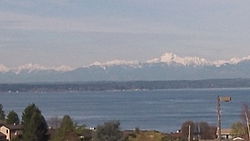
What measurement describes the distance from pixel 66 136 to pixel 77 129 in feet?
11.3

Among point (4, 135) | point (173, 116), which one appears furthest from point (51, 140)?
point (173, 116)

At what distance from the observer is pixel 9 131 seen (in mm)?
35094

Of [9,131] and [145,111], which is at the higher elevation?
[145,111]

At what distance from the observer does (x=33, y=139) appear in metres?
27.7

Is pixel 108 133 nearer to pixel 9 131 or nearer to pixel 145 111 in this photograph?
pixel 9 131

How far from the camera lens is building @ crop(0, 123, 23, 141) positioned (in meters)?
34.2

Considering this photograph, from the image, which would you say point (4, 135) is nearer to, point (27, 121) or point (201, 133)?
point (27, 121)

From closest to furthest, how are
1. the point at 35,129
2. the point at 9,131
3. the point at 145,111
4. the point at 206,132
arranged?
the point at 35,129 < the point at 9,131 < the point at 206,132 < the point at 145,111

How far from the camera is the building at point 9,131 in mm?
34162

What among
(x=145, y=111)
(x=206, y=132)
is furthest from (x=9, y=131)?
(x=145, y=111)

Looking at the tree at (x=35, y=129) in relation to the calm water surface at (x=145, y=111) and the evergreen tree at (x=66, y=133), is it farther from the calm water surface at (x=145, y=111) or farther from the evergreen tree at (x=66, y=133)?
the calm water surface at (x=145, y=111)

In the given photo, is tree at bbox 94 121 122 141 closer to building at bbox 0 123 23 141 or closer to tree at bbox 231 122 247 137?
building at bbox 0 123 23 141

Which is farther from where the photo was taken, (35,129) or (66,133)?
(66,133)

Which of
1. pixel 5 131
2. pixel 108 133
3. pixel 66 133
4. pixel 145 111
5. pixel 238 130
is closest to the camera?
pixel 108 133
